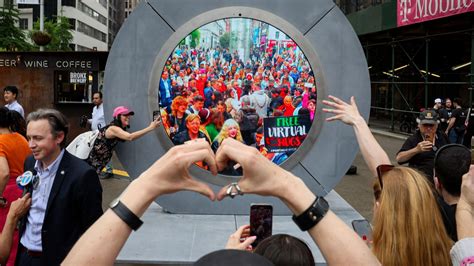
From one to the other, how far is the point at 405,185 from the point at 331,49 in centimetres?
487

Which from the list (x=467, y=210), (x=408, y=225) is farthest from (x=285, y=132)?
(x=408, y=225)

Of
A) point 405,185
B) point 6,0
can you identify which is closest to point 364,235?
point 405,185

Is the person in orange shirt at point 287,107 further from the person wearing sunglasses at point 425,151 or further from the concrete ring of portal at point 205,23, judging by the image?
the person wearing sunglasses at point 425,151

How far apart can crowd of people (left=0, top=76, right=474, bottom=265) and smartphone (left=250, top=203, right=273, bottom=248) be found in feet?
1.06

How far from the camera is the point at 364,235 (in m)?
2.72

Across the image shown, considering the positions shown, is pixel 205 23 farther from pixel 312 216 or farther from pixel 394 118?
pixel 394 118

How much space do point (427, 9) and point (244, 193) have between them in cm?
1735

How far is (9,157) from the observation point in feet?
14.2

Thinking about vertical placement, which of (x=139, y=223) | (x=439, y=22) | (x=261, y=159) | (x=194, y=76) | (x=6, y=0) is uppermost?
(x=6, y=0)

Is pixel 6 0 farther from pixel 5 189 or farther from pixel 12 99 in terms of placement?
pixel 5 189

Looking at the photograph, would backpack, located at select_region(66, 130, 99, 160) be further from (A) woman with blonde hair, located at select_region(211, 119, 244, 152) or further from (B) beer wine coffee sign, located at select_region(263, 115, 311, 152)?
(B) beer wine coffee sign, located at select_region(263, 115, 311, 152)

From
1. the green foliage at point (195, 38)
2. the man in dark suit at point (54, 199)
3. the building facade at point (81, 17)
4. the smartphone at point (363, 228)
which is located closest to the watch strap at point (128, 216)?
the smartphone at point (363, 228)

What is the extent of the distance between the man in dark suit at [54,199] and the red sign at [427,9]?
1417cm

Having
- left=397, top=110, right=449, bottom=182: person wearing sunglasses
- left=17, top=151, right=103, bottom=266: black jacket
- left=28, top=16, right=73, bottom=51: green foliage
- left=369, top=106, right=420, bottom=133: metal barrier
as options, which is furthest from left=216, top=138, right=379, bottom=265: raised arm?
left=28, top=16, right=73, bottom=51: green foliage
